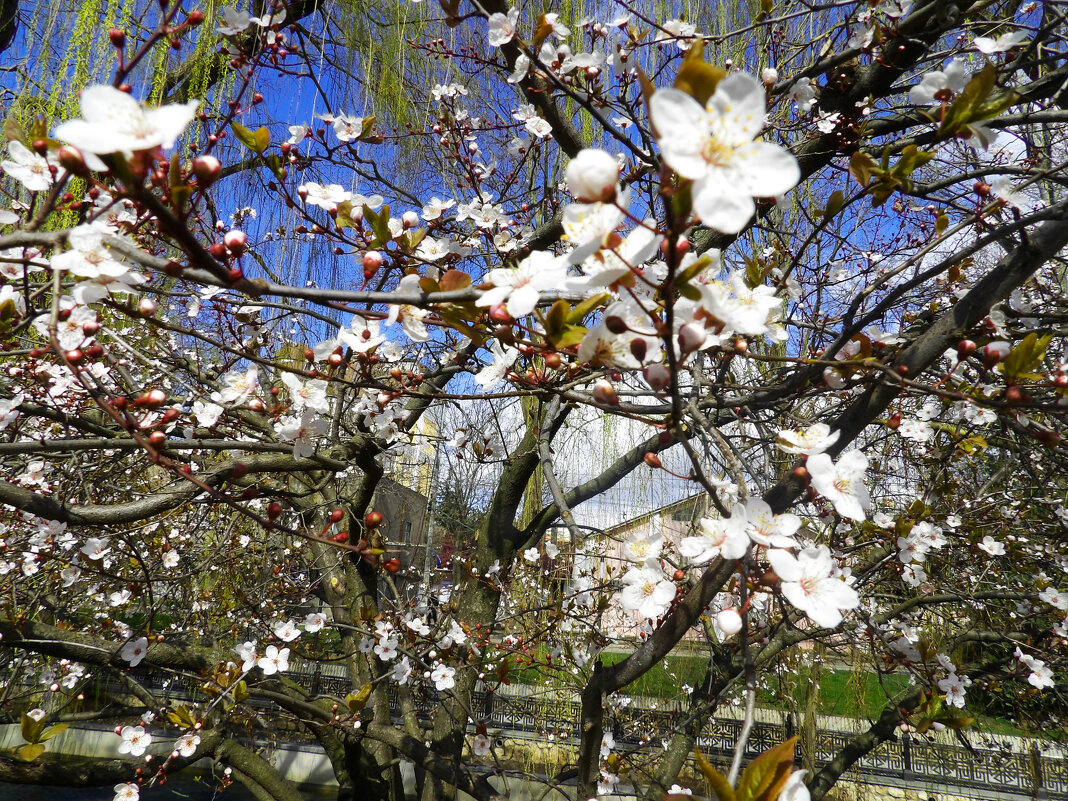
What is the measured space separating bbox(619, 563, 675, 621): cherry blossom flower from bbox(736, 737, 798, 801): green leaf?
1.04ft

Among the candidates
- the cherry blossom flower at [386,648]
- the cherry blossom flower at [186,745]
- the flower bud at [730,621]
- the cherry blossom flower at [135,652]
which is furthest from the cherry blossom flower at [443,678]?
the flower bud at [730,621]

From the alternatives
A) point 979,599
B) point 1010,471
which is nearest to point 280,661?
point 979,599

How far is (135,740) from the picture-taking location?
2.53m

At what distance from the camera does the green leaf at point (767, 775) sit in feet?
1.87

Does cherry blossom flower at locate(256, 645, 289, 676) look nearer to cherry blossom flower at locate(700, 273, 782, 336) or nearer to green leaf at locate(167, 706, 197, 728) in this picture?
green leaf at locate(167, 706, 197, 728)

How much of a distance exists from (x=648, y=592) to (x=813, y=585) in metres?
0.31

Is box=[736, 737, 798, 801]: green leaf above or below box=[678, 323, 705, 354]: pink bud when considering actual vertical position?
below

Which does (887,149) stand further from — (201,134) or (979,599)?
(979,599)

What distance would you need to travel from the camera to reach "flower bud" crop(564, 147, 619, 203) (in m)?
0.46

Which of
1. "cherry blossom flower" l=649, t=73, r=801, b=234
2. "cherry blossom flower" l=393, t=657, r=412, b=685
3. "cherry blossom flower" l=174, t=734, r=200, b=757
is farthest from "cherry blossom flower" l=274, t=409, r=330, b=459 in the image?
"cherry blossom flower" l=174, t=734, r=200, b=757

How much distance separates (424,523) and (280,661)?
2902 mm

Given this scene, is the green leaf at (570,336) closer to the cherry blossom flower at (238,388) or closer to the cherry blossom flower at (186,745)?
the cherry blossom flower at (238,388)

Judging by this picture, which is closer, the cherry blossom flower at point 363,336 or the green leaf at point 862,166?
the green leaf at point 862,166

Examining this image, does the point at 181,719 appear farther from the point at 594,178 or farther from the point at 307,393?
the point at 594,178
